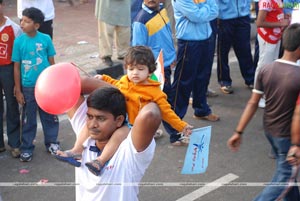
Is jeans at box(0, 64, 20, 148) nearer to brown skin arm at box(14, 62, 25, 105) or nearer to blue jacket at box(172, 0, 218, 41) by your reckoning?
→ brown skin arm at box(14, 62, 25, 105)

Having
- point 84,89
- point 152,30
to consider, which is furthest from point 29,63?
point 84,89

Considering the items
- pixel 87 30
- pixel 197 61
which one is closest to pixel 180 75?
pixel 197 61

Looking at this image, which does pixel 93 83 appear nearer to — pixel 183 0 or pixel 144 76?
pixel 144 76

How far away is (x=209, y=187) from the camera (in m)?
4.32

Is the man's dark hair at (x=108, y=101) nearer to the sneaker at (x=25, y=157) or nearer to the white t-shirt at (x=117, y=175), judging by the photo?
the white t-shirt at (x=117, y=175)

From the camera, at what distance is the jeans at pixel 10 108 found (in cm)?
471

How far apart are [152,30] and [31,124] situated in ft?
4.93

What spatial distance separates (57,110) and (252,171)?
2.54 meters

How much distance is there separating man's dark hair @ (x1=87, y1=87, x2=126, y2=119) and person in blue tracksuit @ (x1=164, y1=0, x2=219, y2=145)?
271 cm

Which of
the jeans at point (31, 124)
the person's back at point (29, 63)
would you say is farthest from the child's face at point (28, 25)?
the jeans at point (31, 124)

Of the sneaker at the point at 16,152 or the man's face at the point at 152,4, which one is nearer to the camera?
the man's face at the point at 152,4

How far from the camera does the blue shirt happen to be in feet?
14.8

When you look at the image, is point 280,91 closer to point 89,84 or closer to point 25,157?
point 89,84

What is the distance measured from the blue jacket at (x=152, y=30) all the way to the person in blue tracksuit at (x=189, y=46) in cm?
28
